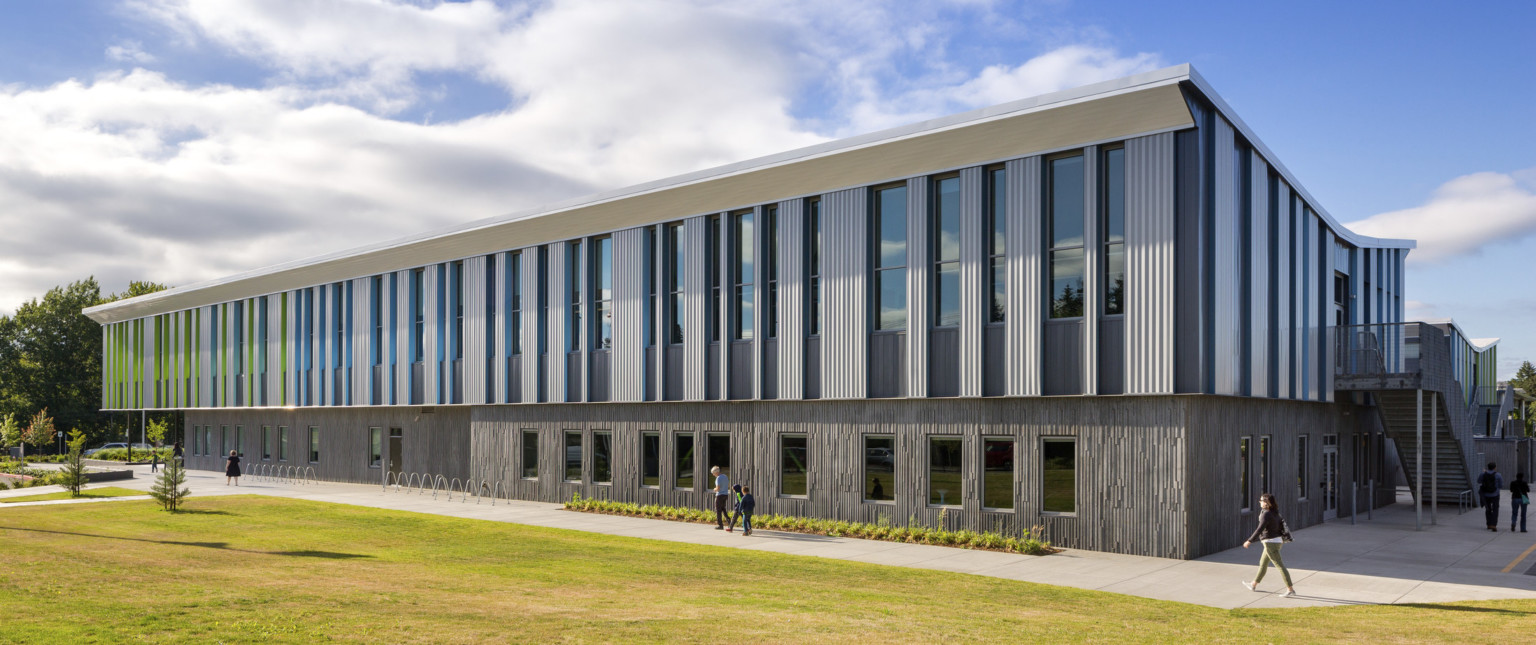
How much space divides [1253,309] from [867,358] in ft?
28.0

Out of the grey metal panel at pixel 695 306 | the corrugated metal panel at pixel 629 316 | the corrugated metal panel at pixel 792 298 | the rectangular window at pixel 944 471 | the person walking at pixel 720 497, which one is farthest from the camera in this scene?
the corrugated metal panel at pixel 629 316

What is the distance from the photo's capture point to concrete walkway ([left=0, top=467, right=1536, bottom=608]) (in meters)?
16.1

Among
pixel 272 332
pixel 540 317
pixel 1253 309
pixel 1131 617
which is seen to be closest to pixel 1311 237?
pixel 1253 309

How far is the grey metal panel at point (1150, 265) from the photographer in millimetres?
19703

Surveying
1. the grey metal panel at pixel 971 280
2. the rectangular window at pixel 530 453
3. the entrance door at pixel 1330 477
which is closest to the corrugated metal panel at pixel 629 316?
the rectangular window at pixel 530 453

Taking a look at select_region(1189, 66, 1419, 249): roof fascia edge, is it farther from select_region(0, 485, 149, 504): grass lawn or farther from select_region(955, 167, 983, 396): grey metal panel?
select_region(0, 485, 149, 504): grass lawn

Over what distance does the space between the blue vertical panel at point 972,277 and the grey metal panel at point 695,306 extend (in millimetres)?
8134

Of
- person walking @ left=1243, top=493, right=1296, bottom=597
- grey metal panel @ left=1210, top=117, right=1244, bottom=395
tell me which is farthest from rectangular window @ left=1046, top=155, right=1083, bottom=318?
person walking @ left=1243, top=493, right=1296, bottom=597

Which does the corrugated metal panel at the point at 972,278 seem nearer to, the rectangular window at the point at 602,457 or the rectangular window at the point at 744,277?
the rectangular window at the point at 744,277

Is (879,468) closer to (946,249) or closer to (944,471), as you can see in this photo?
(944,471)

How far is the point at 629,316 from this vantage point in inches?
1195

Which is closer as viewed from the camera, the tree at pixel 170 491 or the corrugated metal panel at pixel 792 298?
the corrugated metal panel at pixel 792 298

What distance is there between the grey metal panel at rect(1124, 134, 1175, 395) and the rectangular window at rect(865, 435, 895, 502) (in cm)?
605

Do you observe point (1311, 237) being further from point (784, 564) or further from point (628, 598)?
point (628, 598)
